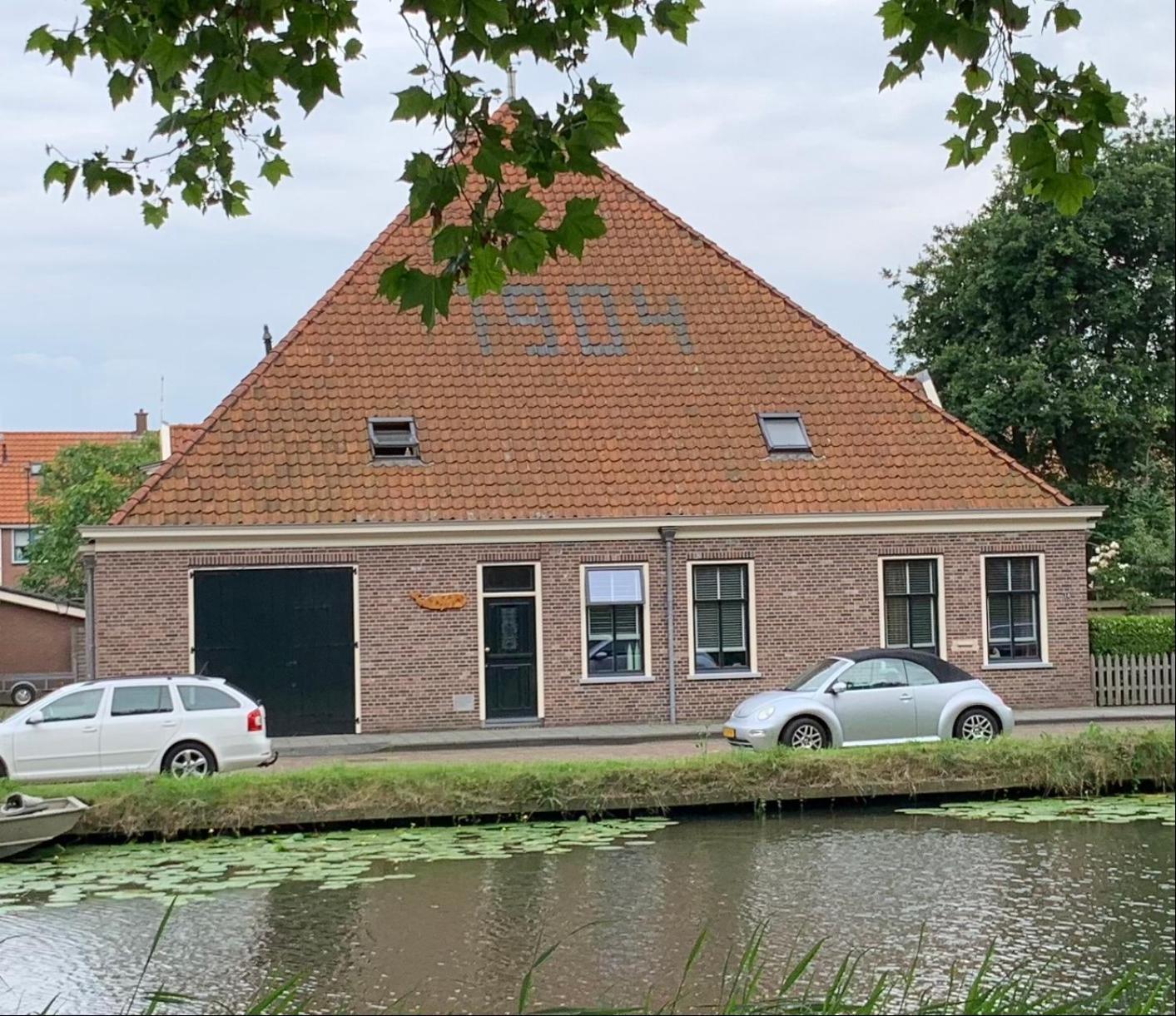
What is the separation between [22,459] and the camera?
188ft

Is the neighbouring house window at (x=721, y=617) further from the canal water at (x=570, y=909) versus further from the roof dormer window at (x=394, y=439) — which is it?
the canal water at (x=570, y=909)

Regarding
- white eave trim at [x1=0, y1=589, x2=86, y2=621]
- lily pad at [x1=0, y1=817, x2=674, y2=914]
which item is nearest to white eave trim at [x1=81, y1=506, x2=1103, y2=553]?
lily pad at [x1=0, y1=817, x2=674, y2=914]

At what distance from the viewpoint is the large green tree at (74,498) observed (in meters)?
49.4

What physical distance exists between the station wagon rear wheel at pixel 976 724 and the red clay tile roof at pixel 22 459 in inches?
1626

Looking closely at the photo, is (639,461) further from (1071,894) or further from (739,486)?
(1071,894)

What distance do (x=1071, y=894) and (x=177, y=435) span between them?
Answer: 24.0 metres

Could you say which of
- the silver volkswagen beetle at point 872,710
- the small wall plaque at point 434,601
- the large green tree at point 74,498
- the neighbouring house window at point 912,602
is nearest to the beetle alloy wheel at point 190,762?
the silver volkswagen beetle at point 872,710

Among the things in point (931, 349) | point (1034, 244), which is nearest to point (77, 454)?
point (931, 349)

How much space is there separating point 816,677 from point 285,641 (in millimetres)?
8784

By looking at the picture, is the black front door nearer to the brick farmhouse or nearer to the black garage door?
the brick farmhouse

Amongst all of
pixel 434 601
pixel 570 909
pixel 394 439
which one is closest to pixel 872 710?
pixel 434 601

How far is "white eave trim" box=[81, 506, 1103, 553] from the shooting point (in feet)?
79.4

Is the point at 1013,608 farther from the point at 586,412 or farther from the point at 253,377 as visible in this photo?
the point at 253,377

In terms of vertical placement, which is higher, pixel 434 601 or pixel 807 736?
pixel 434 601
